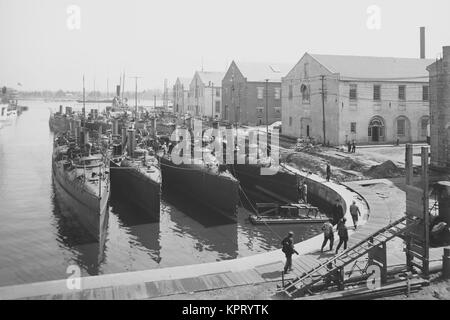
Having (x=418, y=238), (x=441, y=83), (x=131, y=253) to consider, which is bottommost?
(x=131, y=253)

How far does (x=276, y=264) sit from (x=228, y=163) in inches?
807

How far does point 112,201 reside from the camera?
30312 millimetres

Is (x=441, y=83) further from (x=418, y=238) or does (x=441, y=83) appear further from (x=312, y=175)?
(x=418, y=238)

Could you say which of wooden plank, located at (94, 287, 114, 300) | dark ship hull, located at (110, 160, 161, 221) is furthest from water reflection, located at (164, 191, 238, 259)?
wooden plank, located at (94, 287, 114, 300)

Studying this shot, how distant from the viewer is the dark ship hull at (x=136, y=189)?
25422 millimetres

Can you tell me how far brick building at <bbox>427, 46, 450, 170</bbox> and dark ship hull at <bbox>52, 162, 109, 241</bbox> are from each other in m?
23.7

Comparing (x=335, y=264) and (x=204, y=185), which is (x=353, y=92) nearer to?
(x=204, y=185)

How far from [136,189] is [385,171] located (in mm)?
17280

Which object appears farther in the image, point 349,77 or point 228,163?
point 349,77

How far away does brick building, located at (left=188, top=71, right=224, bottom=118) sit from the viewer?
82.4 meters

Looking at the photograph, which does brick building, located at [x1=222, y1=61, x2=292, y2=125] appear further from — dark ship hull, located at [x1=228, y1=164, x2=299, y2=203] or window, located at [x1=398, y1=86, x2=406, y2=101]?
dark ship hull, located at [x1=228, y1=164, x2=299, y2=203]
